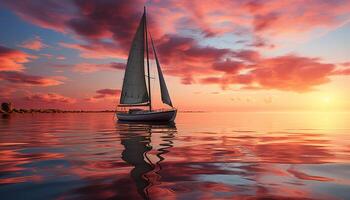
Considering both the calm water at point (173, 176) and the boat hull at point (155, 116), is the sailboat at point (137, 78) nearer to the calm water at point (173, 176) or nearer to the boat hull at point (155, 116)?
the boat hull at point (155, 116)

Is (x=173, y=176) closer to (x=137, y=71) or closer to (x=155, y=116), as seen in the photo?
(x=155, y=116)

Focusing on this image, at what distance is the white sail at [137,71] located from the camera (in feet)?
165

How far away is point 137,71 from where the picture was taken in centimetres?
5038

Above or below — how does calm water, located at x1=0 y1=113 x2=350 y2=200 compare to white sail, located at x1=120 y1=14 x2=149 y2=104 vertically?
below

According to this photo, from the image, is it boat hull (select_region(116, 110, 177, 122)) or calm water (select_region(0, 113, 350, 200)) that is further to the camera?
boat hull (select_region(116, 110, 177, 122))

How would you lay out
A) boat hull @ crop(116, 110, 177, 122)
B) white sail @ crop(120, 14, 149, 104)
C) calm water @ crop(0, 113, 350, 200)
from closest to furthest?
calm water @ crop(0, 113, 350, 200)
boat hull @ crop(116, 110, 177, 122)
white sail @ crop(120, 14, 149, 104)

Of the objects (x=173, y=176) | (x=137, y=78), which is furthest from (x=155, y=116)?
(x=173, y=176)

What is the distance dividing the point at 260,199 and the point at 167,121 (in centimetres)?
3909

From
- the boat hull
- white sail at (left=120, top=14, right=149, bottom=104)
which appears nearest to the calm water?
the boat hull

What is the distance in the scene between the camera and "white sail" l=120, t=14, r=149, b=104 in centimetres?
5019

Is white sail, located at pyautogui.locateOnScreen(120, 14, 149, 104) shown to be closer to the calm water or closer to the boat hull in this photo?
the boat hull

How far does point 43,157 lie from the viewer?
40.7ft

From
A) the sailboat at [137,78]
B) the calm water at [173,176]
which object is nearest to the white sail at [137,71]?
the sailboat at [137,78]

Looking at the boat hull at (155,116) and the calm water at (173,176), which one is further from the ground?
the boat hull at (155,116)
